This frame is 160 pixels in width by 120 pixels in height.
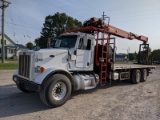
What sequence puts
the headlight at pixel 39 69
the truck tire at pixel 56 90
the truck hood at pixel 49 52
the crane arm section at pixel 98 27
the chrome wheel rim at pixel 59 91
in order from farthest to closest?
1. the crane arm section at pixel 98 27
2. the truck hood at pixel 49 52
3. the chrome wheel rim at pixel 59 91
4. the headlight at pixel 39 69
5. the truck tire at pixel 56 90

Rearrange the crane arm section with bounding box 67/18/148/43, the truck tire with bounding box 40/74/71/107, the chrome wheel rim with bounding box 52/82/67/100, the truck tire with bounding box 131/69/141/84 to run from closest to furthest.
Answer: the truck tire with bounding box 40/74/71/107, the chrome wheel rim with bounding box 52/82/67/100, the crane arm section with bounding box 67/18/148/43, the truck tire with bounding box 131/69/141/84

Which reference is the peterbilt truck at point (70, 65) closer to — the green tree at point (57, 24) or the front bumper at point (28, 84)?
the front bumper at point (28, 84)

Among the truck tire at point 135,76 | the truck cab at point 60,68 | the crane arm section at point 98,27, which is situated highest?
the crane arm section at point 98,27

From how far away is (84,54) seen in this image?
810 centimetres

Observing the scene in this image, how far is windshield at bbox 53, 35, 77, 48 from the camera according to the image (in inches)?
311

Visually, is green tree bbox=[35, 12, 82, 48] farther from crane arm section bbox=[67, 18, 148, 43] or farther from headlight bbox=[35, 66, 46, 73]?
headlight bbox=[35, 66, 46, 73]

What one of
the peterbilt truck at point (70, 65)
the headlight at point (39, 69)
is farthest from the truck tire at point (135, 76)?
the headlight at point (39, 69)

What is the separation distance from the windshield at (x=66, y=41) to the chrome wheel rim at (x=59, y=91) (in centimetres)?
190

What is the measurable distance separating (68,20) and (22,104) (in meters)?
40.3

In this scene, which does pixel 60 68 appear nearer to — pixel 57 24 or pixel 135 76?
pixel 135 76

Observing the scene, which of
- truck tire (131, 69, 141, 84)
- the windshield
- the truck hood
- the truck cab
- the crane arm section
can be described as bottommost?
truck tire (131, 69, 141, 84)

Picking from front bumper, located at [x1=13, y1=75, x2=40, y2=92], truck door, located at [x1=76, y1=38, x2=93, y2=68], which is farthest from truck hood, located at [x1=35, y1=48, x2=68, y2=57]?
front bumper, located at [x1=13, y1=75, x2=40, y2=92]

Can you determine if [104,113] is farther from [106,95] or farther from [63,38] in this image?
[63,38]

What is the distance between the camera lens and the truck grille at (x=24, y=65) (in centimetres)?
671
